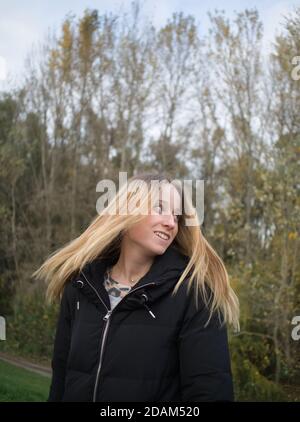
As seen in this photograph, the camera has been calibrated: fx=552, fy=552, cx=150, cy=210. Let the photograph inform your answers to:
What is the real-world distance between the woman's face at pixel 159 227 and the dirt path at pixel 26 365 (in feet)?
32.2

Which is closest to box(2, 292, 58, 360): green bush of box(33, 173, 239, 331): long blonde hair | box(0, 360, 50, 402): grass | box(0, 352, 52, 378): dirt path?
box(0, 352, 52, 378): dirt path

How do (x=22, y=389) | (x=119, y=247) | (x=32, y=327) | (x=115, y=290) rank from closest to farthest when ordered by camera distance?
(x=115, y=290) → (x=119, y=247) → (x=22, y=389) → (x=32, y=327)

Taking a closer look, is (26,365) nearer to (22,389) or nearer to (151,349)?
(22,389)

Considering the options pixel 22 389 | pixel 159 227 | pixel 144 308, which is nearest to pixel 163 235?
pixel 159 227

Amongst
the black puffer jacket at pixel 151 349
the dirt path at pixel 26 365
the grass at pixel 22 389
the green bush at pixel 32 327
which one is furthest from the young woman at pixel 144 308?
the green bush at pixel 32 327

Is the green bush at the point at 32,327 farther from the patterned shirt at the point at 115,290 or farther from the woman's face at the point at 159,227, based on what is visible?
the woman's face at the point at 159,227

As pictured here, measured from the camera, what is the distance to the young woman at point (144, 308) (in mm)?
1679

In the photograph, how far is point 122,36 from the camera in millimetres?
17906

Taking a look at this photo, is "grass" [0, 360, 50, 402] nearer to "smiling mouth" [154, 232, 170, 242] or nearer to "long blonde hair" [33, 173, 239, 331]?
"long blonde hair" [33, 173, 239, 331]

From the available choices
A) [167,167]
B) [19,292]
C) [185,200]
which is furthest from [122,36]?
[185,200]

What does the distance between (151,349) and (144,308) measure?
0.44 feet

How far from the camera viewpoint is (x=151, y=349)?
170 centimetres
